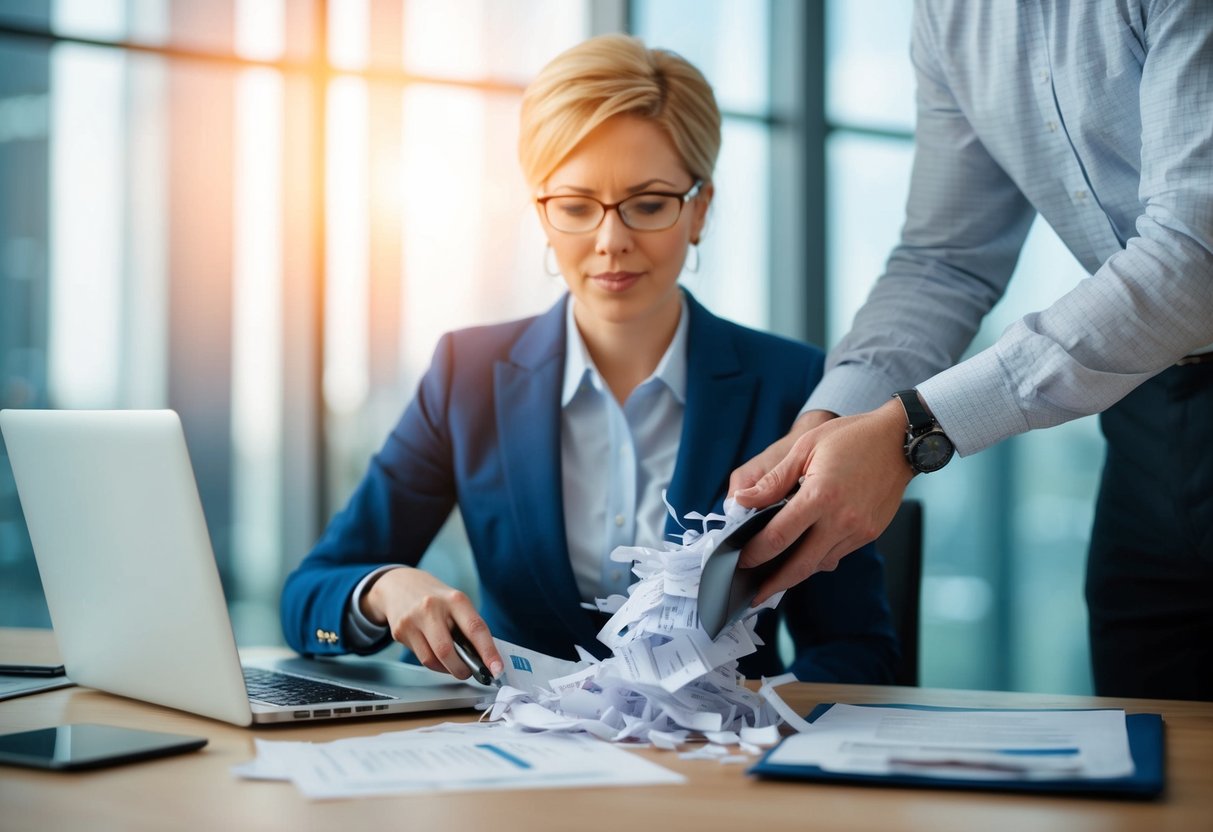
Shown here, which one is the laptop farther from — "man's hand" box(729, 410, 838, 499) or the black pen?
"man's hand" box(729, 410, 838, 499)

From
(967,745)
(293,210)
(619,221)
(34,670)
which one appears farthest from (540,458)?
(293,210)

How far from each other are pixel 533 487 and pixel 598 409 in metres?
0.19

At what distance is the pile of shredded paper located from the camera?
108 centimetres

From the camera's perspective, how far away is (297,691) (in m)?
1.26

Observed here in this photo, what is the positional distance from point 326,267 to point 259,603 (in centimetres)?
119

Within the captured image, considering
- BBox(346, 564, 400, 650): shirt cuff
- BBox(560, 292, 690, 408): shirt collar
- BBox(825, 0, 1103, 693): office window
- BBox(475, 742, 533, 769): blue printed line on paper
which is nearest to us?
BBox(475, 742, 533, 769): blue printed line on paper

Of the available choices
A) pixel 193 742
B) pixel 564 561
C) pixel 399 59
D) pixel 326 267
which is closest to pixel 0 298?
pixel 326 267

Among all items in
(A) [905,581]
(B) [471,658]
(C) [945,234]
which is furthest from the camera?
(A) [905,581]

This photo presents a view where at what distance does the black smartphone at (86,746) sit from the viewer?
3.13 ft

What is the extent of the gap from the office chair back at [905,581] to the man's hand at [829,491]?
2.14ft

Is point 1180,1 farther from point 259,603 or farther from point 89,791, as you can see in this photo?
point 259,603

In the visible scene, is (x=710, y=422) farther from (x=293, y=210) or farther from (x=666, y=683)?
(x=293, y=210)

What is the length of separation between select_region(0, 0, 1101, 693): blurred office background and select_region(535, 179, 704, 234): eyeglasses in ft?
7.00

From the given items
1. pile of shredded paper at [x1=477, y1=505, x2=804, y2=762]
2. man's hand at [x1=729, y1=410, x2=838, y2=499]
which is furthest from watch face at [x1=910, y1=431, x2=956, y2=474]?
pile of shredded paper at [x1=477, y1=505, x2=804, y2=762]
